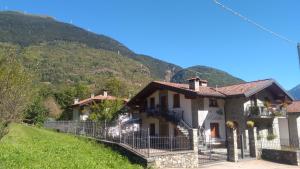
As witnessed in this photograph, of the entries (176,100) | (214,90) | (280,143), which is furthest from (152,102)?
(280,143)

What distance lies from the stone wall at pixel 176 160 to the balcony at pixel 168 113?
804cm

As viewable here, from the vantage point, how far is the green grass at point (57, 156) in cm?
1598

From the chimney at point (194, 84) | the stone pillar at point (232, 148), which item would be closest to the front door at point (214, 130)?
the chimney at point (194, 84)

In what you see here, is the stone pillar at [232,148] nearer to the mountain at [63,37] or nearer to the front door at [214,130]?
the front door at [214,130]

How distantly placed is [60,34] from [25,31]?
49.9 feet

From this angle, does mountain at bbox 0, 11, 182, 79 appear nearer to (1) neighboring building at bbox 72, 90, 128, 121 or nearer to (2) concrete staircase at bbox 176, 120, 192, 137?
(1) neighboring building at bbox 72, 90, 128, 121

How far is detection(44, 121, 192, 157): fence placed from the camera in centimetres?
2059

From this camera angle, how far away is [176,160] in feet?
65.0

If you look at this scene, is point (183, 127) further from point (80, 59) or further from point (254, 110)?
point (80, 59)

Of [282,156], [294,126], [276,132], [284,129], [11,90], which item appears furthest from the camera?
[284,129]

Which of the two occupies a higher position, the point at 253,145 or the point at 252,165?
the point at 253,145

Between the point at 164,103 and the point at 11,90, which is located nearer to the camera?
the point at 11,90

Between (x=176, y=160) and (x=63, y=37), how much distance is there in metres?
140

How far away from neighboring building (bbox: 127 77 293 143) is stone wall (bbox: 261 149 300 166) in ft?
15.4
